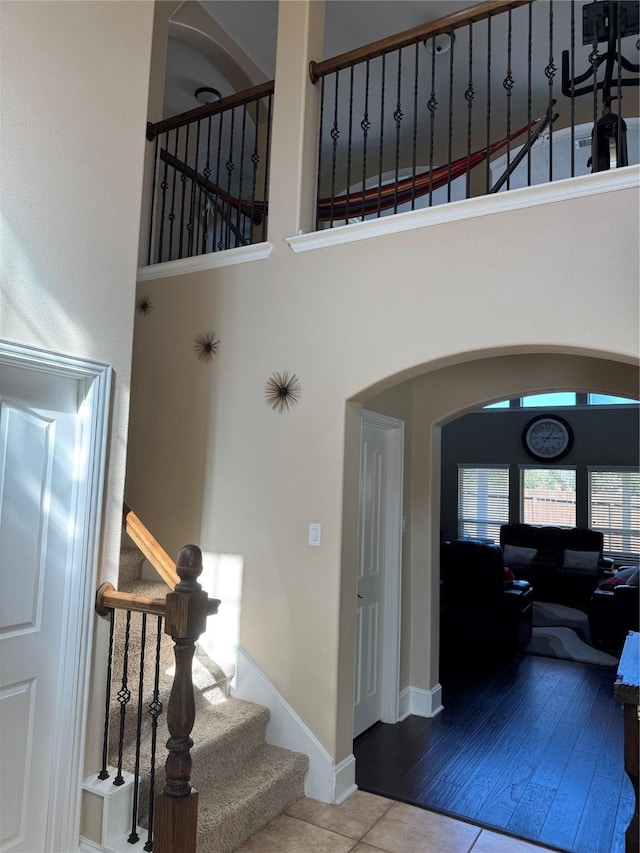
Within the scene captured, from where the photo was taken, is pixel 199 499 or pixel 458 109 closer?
pixel 199 499

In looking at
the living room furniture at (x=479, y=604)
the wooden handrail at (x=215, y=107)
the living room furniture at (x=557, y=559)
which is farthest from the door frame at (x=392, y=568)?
the living room furniture at (x=557, y=559)

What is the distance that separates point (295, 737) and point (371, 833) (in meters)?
0.58

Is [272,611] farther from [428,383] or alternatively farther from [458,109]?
[458,109]

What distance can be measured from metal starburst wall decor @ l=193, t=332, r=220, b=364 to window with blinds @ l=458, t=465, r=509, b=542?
26.3 feet

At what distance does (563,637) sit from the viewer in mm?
6484

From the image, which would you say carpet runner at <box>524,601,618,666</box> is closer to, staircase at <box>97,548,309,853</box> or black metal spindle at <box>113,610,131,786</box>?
staircase at <box>97,548,309,853</box>

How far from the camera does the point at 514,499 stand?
10.4 meters

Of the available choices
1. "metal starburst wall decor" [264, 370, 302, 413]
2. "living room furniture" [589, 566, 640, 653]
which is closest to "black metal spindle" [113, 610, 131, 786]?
"metal starburst wall decor" [264, 370, 302, 413]

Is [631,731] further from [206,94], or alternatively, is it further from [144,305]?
[206,94]

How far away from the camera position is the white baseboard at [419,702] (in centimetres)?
425

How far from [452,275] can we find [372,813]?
2.68 m

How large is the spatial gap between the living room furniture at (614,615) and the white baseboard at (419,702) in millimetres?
2619

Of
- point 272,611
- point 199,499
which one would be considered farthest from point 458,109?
point 272,611

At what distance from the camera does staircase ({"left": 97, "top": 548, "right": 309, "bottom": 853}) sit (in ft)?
8.46
